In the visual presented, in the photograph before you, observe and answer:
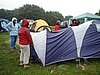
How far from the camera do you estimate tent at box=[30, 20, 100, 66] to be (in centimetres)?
838

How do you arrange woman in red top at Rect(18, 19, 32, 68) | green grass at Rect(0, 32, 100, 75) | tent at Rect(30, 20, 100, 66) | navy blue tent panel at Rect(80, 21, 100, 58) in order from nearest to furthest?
green grass at Rect(0, 32, 100, 75), woman in red top at Rect(18, 19, 32, 68), tent at Rect(30, 20, 100, 66), navy blue tent panel at Rect(80, 21, 100, 58)

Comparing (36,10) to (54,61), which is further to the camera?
(36,10)

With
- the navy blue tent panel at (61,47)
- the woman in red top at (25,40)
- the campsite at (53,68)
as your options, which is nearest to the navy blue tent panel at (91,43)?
the campsite at (53,68)

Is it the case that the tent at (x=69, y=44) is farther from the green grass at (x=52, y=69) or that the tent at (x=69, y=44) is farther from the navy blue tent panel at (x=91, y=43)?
the green grass at (x=52, y=69)

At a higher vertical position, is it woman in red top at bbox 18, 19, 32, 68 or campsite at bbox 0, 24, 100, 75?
woman in red top at bbox 18, 19, 32, 68

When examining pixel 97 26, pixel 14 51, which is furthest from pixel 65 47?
pixel 14 51

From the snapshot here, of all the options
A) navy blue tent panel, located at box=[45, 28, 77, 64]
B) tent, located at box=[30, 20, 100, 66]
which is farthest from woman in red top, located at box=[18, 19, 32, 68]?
navy blue tent panel, located at box=[45, 28, 77, 64]

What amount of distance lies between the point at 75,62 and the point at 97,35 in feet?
4.85

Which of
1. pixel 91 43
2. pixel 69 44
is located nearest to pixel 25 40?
pixel 69 44

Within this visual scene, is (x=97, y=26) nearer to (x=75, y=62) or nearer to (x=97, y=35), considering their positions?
(x=97, y=35)

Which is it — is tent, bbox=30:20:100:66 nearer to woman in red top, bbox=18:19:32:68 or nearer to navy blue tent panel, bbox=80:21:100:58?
navy blue tent panel, bbox=80:21:100:58

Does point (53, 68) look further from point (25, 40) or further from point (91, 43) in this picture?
point (91, 43)

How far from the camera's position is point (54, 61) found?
8383 mm

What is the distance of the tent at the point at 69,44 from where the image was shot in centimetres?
838
